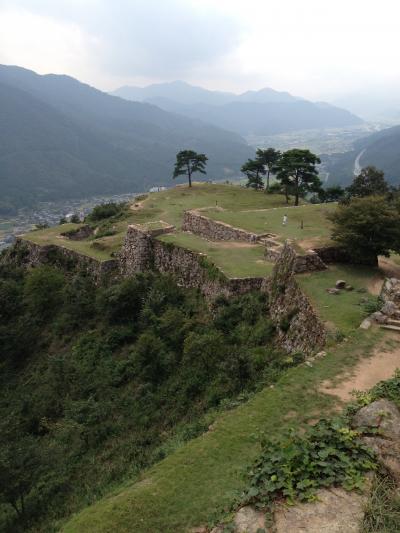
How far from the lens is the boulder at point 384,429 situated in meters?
5.62

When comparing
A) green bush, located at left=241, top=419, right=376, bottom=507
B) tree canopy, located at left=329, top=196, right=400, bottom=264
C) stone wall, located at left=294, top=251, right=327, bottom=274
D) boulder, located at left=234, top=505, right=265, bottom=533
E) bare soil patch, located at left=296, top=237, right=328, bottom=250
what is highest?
tree canopy, located at left=329, top=196, right=400, bottom=264

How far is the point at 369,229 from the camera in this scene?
47.7 feet

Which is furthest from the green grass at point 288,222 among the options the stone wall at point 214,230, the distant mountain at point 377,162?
the distant mountain at point 377,162

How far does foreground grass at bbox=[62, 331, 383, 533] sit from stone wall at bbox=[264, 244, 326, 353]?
2.38 m

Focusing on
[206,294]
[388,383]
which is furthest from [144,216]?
[388,383]

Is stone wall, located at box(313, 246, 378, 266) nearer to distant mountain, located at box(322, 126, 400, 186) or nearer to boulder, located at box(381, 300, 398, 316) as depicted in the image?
boulder, located at box(381, 300, 398, 316)

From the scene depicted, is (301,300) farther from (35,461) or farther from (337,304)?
(35,461)

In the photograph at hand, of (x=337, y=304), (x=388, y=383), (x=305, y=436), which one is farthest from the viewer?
(x=337, y=304)

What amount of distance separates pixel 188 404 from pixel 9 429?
787 cm

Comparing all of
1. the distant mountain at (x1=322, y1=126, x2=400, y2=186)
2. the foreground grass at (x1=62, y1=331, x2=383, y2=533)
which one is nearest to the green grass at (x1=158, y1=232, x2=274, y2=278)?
the foreground grass at (x1=62, y1=331, x2=383, y2=533)

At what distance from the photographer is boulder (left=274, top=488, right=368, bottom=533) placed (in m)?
4.74

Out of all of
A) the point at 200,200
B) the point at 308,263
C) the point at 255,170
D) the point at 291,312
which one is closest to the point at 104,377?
the point at 291,312

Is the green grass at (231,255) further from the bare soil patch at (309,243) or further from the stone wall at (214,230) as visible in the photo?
the bare soil patch at (309,243)

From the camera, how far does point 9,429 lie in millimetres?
15344
